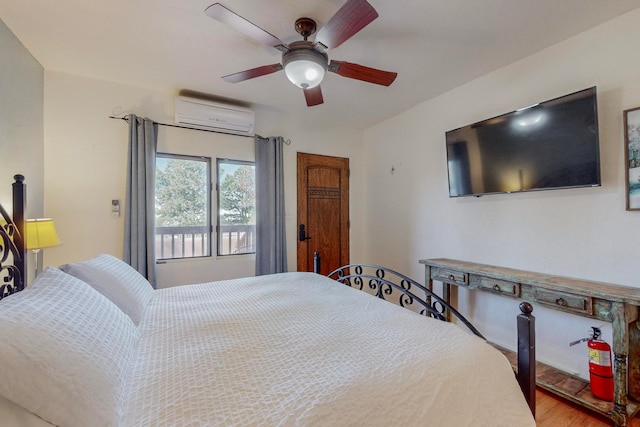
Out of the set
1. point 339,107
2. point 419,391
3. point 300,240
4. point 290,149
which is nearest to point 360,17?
point 419,391

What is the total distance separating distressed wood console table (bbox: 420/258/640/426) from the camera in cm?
166

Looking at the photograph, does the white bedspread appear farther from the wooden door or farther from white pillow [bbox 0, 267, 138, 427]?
the wooden door

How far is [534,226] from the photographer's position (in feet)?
7.86

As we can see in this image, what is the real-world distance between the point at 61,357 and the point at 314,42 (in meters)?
1.91

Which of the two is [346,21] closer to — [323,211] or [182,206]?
[182,206]

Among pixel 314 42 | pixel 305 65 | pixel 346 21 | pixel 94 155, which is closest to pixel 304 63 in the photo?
pixel 305 65

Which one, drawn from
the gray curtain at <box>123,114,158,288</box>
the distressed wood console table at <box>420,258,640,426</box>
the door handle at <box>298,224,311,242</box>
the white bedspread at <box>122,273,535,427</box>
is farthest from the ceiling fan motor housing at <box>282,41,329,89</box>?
the door handle at <box>298,224,311,242</box>

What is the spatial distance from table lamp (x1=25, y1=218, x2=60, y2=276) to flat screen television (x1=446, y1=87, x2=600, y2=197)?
353 cm

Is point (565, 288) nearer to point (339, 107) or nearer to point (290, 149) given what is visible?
point (339, 107)

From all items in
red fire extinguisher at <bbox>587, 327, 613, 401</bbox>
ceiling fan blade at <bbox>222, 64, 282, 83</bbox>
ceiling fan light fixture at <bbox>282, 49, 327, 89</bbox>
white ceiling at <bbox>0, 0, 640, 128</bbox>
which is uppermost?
white ceiling at <bbox>0, 0, 640, 128</bbox>

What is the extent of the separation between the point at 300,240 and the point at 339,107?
1.81 m

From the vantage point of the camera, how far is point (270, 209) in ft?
11.6

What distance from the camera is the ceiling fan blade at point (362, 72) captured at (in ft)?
6.46

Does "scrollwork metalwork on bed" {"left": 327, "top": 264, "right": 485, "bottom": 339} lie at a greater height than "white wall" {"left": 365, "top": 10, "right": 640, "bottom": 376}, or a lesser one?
lesser
